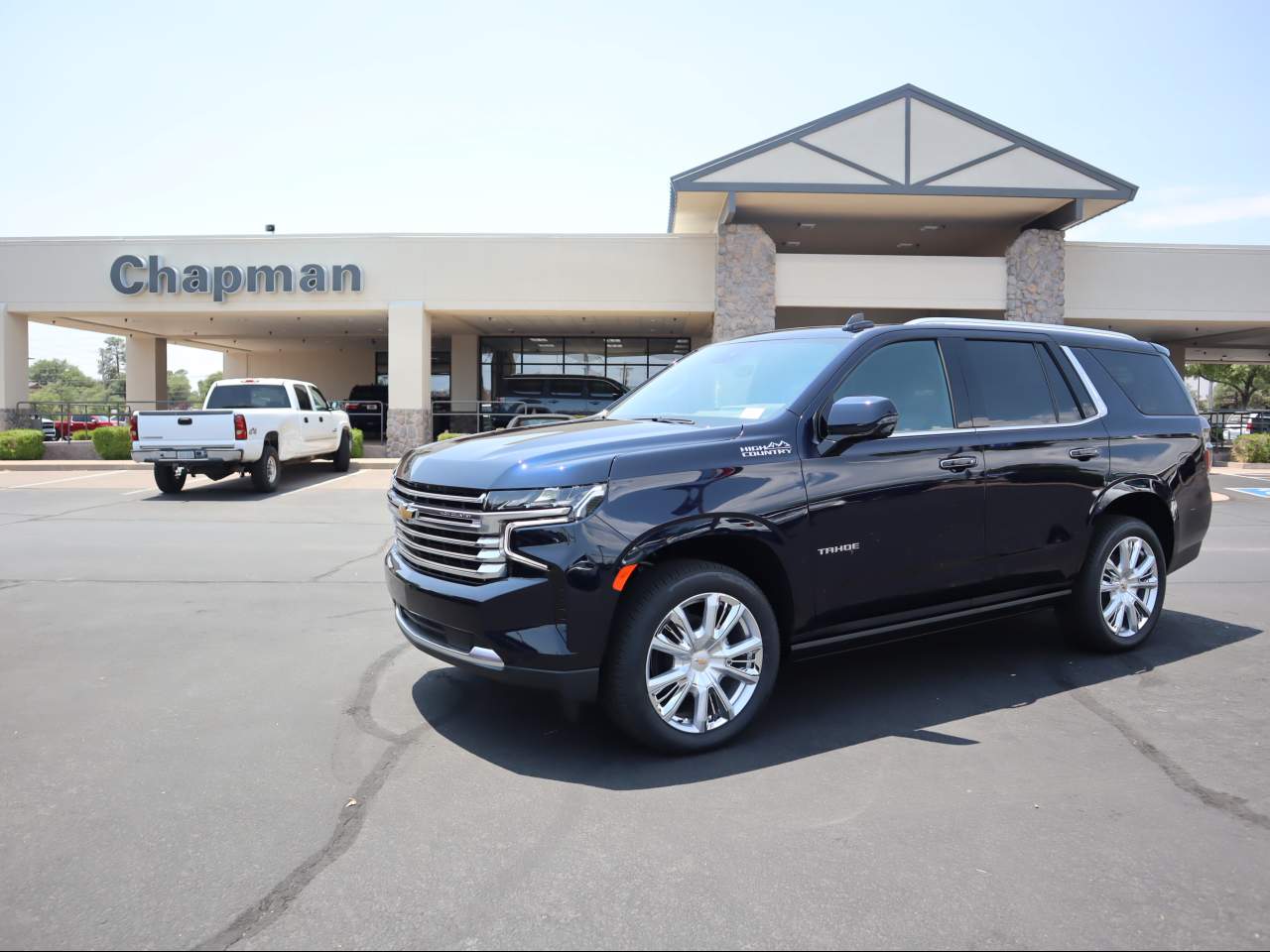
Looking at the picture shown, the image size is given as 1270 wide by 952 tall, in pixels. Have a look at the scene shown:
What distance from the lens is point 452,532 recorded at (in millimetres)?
4148

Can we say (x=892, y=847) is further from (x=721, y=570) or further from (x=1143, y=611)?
(x=1143, y=611)

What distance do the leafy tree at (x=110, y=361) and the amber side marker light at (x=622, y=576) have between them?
189 m

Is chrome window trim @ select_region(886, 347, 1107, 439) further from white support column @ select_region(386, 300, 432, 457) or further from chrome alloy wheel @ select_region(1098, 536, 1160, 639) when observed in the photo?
white support column @ select_region(386, 300, 432, 457)

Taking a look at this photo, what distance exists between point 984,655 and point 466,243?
68.8ft

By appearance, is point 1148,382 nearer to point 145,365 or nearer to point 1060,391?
point 1060,391

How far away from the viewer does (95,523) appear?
38.0 feet

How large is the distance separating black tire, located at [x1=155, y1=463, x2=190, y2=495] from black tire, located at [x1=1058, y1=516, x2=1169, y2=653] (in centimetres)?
1372

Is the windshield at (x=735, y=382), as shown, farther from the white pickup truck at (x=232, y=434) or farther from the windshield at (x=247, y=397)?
the windshield at (x=247, y=397)

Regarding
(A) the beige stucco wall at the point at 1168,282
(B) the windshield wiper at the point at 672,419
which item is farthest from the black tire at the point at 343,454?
(A) the beige stucco wall at the point at 1168,282

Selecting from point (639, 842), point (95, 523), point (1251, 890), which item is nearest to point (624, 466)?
point (639, 842)

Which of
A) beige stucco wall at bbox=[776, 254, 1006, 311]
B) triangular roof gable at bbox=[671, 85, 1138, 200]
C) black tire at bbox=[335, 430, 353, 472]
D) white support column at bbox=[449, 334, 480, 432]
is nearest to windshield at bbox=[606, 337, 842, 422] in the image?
black tire at bbox=[335, 430, 353, 472]

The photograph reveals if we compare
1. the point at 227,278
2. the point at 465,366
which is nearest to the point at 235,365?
the point at 465,366

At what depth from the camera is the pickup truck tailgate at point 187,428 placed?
568 inches

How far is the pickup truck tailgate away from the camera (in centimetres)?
1443
